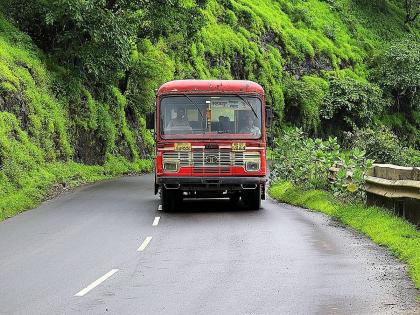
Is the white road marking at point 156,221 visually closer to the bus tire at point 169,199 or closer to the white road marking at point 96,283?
the bus tire at point 169,199

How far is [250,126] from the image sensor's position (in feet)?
67.9

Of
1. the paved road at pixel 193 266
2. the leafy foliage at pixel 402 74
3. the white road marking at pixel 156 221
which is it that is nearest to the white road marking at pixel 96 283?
the paved road at pixel 193 266

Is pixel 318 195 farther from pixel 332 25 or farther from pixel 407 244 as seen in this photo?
pixel 332 25

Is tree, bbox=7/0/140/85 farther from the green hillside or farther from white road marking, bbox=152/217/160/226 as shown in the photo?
white road marking, bbox=152/217/160/226

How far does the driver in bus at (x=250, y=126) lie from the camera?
20656mm

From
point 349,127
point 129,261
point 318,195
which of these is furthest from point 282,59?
point 129,261

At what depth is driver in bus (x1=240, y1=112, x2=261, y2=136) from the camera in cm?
2066

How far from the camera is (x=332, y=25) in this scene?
244 ft

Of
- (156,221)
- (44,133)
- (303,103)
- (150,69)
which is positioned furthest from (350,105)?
(156,221)

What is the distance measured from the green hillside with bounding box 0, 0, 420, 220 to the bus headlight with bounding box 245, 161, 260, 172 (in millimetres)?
6352

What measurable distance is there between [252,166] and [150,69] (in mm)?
25226

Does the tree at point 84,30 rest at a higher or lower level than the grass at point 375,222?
higher

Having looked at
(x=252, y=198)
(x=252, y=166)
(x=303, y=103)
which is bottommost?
(x=252, y=198)

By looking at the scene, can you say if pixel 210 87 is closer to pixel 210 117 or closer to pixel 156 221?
pixel 210 117
